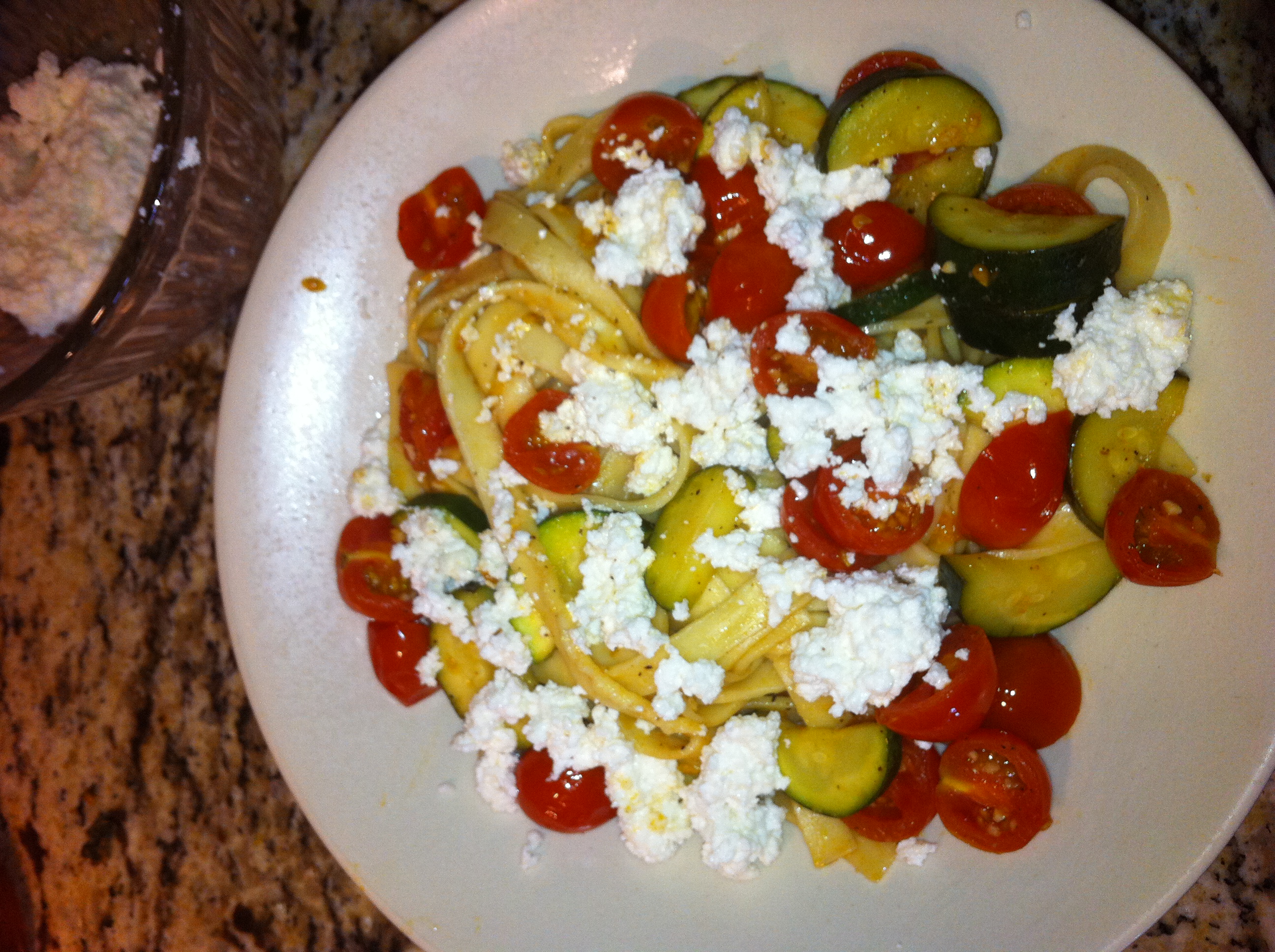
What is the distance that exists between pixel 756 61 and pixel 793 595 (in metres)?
1.84

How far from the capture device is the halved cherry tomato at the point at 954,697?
2553mm

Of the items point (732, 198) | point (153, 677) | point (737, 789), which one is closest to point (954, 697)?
point (737, 789)

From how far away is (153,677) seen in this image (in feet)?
11.8

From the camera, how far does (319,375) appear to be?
10.1 feet

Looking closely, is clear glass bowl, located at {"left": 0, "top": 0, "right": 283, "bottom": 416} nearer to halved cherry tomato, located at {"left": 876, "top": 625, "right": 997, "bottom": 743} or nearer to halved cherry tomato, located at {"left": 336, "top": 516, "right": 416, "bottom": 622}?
halved cherry tomato, located at {"left": 336, "top": 516, "right": 416, "bottom": 622}

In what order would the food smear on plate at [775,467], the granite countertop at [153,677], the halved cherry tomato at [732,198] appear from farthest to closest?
1. the granite countertop at [153,677]
2. the halved cherry tomato at [732,198]
3. the food smear on plate at [775,467]

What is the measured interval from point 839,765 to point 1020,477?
3.59 feet

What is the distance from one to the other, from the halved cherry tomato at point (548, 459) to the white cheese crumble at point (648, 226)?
0.51 metres

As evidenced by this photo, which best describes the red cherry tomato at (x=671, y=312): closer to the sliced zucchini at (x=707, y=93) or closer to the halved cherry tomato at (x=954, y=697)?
the sliced zucchini at (x=707, y=93)

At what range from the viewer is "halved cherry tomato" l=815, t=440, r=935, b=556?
2523 mm

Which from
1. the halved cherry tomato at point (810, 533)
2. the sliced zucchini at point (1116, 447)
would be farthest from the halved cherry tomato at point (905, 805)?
the sliced zucchini at point (1116, 447)

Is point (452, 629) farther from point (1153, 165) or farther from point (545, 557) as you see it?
point (1153, 165)

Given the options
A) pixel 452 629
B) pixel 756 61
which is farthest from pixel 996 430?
pixel 452 629

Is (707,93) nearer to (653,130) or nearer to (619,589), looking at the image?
(653,130)
